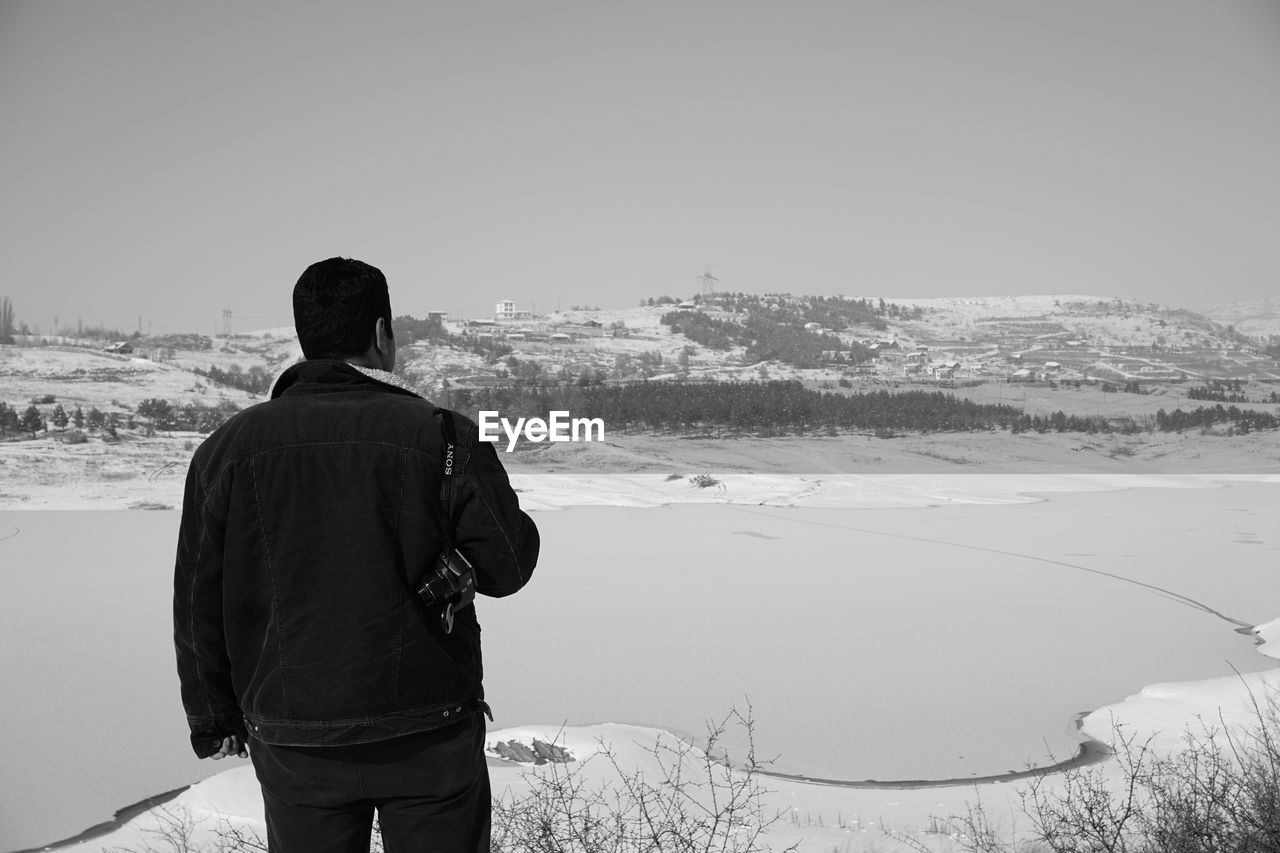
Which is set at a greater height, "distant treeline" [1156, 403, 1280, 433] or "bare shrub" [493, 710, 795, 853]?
"distant treeline" [1156, 403, 1280, 433]

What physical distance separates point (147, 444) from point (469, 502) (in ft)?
47.8

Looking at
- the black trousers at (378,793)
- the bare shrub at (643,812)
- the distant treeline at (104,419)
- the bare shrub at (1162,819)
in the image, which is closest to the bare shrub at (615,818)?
the bare shrub at (643,812)

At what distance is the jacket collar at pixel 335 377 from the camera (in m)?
1.43

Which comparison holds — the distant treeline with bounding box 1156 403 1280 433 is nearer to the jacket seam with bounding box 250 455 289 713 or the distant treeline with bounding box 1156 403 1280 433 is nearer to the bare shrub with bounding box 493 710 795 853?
the bare shrub with bounding box 493 710 795 853

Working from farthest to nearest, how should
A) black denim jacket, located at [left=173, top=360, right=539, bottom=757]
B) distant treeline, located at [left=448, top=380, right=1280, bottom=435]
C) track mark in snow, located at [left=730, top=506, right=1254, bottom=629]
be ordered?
distant treeline, located at [left=448, top=380, right=1280, bottom=435]
track mark in snow, located at [left=730, top=506, right=1254, bottom=629]
black denim jacket, located at [left=173, top=360, right=539, bottom=757]

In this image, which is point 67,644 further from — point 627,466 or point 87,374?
point 87,374

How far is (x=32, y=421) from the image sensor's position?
14.6m

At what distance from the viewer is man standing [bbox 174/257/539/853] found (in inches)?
53.6

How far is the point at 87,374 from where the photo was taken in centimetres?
1667

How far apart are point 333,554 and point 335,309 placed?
1.13ft

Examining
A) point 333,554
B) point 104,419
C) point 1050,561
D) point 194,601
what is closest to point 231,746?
point 194,601

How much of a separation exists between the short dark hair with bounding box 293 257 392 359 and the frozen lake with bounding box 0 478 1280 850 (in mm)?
2889

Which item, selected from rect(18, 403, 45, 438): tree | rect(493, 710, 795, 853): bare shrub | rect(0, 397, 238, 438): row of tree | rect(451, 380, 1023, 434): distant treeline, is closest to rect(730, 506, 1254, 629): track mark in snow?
rect(493, 710, 795, 853): bare shrub

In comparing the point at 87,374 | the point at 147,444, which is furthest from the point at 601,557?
the point at 87,374
